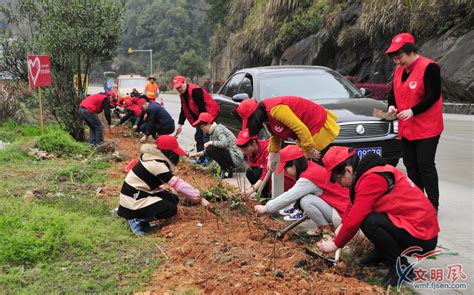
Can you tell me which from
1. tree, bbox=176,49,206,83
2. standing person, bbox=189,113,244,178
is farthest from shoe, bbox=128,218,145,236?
tree, bbox=176,49,206,83

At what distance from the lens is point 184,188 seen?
507 centimetres

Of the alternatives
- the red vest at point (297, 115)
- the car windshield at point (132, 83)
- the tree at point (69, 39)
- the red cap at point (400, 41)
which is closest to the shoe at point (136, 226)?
the red vest at point (297, 115)

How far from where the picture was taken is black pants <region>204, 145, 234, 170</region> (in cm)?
726

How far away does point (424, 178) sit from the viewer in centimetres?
491

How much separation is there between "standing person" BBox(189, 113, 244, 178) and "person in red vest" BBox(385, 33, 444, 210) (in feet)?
9.31

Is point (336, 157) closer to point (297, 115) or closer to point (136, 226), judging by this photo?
point (297, 115)

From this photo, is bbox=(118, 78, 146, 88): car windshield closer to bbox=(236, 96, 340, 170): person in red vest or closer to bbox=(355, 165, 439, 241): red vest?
bbox=(236, 96, 340, 170): person in red vest

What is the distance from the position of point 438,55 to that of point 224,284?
17.9 metres

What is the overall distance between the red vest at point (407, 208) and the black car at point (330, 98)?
2806mm

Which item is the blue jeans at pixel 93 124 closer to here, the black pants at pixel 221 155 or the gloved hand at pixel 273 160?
the black pants at pixel 221 155

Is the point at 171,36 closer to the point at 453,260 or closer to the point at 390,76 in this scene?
the point at 390,76

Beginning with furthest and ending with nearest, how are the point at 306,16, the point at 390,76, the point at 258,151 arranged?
1. the point at 306,16
2. the point at 390,76
3. the point at 258,151

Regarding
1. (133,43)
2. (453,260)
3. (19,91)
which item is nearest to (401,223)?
(453,260)

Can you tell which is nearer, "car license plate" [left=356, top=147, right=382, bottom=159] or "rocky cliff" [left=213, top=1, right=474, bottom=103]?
"car license plate" [left=356, top=147, right=382, bottom=159]
